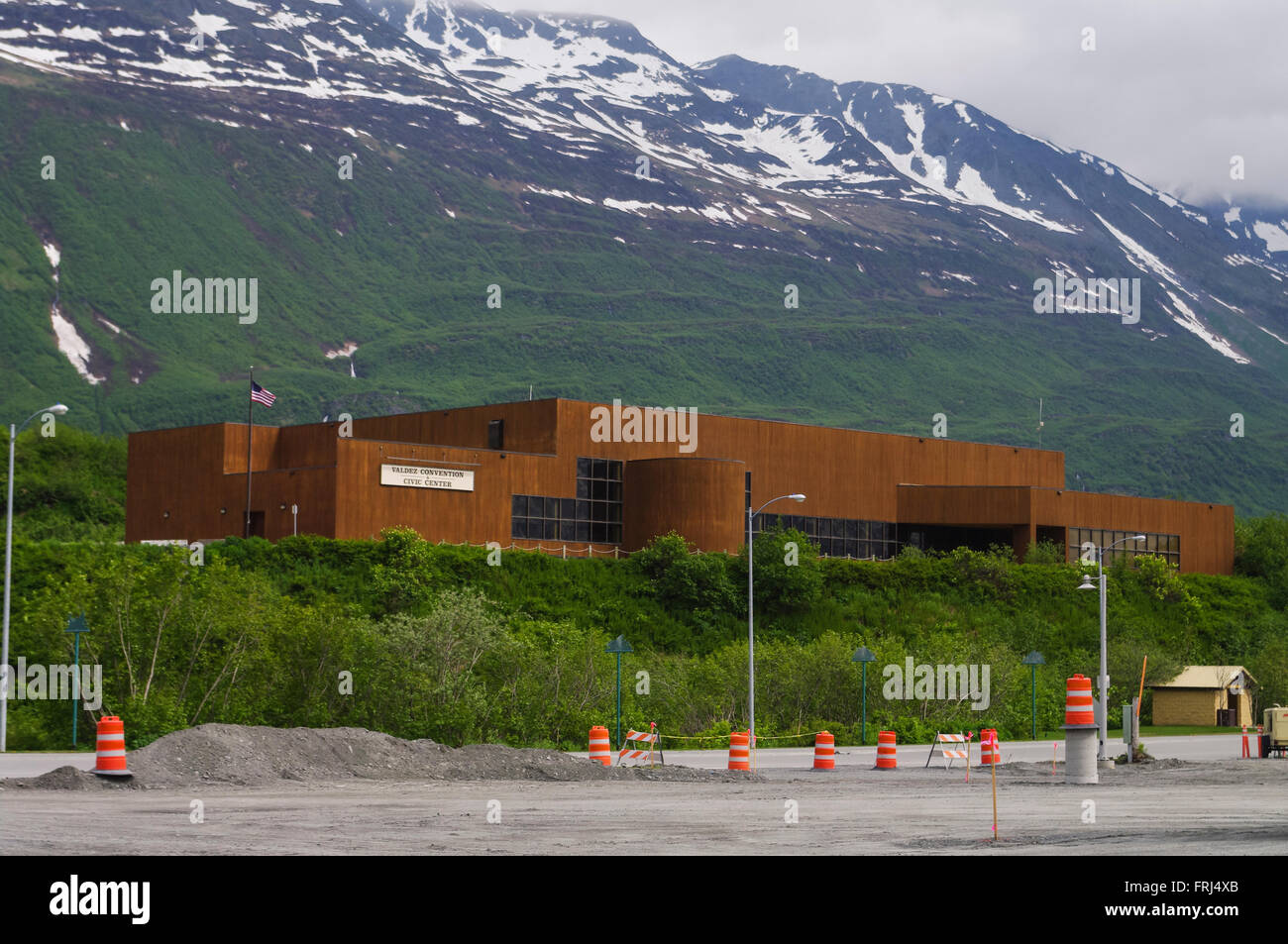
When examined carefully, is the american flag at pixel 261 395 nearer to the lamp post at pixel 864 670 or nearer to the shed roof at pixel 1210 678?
the lamp post at pixel 864 670

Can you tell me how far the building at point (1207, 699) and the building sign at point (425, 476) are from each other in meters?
32.4

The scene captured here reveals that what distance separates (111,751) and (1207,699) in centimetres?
5491

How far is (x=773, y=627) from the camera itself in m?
77.6

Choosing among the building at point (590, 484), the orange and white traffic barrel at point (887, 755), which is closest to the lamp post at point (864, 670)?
the orange and white traffic barrel at point (887, 755)

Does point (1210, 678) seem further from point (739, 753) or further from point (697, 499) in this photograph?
point (739, 753)

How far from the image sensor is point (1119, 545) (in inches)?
3858

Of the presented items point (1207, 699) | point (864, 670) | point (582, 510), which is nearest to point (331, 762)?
point (864, 670)

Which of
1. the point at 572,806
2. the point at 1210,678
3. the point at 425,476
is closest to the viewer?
the point at 572,806

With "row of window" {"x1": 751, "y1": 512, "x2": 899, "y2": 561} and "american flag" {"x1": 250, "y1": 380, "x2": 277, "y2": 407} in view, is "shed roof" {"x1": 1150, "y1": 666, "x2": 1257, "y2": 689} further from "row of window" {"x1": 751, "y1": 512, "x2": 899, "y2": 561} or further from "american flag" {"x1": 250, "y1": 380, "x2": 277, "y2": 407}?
"american flag" {"x1": 250, "y1": 380, "x2": 277, "y2": 407}

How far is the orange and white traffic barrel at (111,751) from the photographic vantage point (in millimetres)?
28125

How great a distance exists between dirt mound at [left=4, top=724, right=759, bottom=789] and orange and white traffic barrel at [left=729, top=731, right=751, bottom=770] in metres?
1.43

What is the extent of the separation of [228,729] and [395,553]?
39587 mm

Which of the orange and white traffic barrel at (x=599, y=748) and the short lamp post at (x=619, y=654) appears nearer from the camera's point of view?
the orange and white traffic barrel at (x=599, y=748)

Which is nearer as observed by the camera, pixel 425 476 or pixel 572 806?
pixel 572 806
